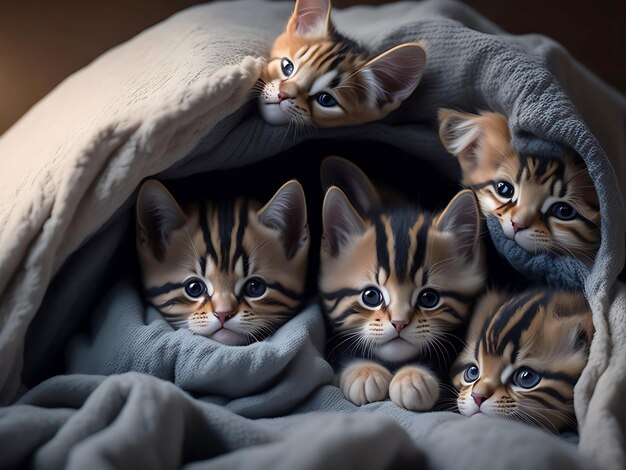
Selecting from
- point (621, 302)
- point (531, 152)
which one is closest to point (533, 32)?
point (531, 152)

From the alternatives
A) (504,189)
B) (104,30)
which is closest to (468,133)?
(504,189)

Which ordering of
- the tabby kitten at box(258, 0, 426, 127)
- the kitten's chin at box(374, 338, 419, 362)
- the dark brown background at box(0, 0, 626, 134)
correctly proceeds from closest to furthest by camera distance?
the kitten's chin at box(374, 338, 419, 362)
the tabby kitten at box(258, 0, 426, 127)
the dark brown background at box(0, 0, 626, 134)

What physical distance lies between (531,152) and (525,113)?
7 centimetres

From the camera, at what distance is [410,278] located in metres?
1.07

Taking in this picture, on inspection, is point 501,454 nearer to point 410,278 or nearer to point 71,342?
point 410,278

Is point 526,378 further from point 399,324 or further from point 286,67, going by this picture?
point 286,67

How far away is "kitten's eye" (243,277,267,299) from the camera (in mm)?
1102

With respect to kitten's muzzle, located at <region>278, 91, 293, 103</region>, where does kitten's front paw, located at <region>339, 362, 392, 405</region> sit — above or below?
below

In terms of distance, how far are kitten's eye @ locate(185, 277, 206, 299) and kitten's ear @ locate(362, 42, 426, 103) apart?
45 centimetres

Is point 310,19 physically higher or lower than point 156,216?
higher

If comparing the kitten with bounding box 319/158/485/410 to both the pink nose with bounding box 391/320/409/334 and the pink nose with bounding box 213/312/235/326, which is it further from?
the pink nose with bounding box 213/312/235/326

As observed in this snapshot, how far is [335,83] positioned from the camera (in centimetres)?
120

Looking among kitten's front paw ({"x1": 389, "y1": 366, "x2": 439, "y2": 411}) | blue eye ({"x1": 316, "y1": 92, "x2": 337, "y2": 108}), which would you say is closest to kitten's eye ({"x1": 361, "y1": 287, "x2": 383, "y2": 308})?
kitten's front paw ({"x1": 389, "y1": 366, "x2": 439, "y2": 411})

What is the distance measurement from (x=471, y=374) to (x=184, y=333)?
0.42 meters
